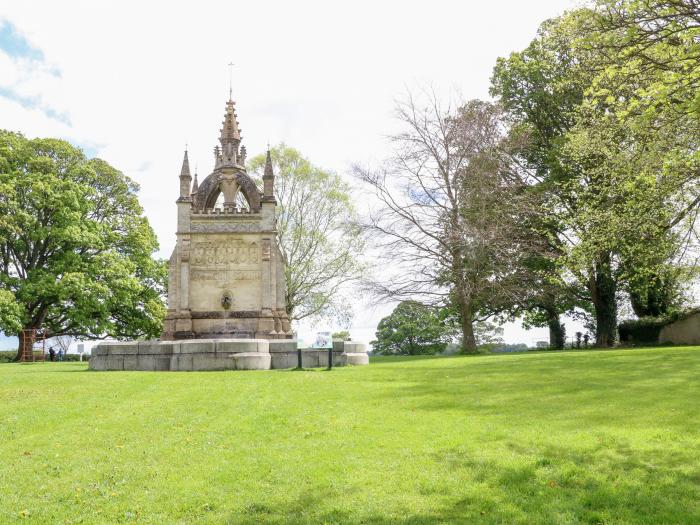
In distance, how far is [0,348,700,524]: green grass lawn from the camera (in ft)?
19.0

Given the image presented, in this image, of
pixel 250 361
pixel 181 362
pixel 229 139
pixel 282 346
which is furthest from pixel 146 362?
pixel 229 139

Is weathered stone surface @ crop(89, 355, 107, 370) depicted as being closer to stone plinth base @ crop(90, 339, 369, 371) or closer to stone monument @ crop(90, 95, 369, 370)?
stone plinth base @ crop(90, 339, 369, 371)

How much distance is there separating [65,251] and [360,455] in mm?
34158

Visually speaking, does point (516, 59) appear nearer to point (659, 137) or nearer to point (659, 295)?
point (659, 295)

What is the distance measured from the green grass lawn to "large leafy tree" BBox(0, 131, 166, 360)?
2362cm

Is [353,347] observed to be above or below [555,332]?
below

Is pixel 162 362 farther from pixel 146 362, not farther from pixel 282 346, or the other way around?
pixel 282 346

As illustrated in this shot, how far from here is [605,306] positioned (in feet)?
111

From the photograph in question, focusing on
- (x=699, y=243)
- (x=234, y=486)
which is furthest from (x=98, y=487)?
(x=699, y=243)

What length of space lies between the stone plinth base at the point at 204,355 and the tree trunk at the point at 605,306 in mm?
19319

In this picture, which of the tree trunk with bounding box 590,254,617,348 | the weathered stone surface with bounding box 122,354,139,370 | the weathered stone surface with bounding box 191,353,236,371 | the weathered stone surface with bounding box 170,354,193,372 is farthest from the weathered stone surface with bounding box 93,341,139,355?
the tree trunk with bounding box 590,254,617,348

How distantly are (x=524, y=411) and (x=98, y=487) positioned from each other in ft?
21.7

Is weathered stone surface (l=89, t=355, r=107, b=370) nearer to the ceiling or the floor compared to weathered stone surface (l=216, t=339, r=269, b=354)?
nearer to the floor

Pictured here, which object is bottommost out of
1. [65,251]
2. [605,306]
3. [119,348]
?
[119,348]
